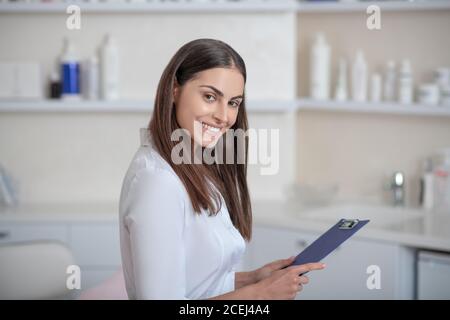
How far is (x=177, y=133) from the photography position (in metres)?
1.12

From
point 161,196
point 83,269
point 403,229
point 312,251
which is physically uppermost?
point 161,196

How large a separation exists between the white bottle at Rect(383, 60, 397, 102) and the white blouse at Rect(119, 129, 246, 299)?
1.71 meters

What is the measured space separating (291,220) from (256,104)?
50 cm

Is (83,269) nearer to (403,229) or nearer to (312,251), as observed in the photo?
(403,229)

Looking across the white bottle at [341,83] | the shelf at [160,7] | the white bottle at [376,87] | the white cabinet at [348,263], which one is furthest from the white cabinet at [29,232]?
the white bottle at [376,87]

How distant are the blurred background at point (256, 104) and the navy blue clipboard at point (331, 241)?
133cm

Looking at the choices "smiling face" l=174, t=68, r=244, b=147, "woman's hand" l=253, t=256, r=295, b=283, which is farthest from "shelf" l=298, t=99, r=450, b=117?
"smiling face" l=174, t=68, r=244, b=147

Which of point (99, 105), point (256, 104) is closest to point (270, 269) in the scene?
point (256, 104)

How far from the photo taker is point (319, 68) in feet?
9.07

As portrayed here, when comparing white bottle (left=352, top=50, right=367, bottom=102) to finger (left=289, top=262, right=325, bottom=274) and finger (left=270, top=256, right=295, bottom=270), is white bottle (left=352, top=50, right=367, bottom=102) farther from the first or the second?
finger (left=289, top=262, right=325, bottom=274)

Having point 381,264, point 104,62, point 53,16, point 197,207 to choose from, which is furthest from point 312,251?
point 53,16

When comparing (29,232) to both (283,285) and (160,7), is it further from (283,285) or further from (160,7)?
(283,285)
